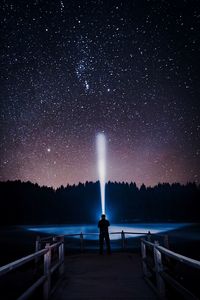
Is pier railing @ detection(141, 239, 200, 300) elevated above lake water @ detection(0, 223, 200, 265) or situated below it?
above

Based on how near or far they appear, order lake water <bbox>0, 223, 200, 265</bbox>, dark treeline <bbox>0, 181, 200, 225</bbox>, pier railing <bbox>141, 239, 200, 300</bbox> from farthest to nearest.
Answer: dark treeline <bbox>0, 181, 200, 225</bbox> < lake water <bbox>0, 223, 200, 265</bbox> < pier railing <bbox>141, 239, 200, 300</bbox>

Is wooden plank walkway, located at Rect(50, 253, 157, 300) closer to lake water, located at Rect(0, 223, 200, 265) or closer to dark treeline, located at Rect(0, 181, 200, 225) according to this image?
lake water, located at Rect(0, 223, 200, 265)

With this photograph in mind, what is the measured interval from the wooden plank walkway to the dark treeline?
151 m

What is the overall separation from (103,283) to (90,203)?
187 meters

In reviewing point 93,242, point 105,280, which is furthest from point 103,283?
point 93,242

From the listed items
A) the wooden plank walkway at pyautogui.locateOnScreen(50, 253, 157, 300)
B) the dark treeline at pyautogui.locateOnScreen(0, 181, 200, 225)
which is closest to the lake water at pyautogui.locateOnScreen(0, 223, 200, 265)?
the wooden plank walkway at pyautogui.locateOnScreen(50, 253, 157, 300)

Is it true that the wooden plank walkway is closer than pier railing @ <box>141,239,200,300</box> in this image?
No

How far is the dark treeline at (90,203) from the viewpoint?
164 metres

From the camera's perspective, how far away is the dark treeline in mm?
163625

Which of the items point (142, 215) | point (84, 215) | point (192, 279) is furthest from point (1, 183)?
point (192, 279)

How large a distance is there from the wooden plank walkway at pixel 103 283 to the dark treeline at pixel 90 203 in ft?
495

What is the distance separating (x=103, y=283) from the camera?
721cm

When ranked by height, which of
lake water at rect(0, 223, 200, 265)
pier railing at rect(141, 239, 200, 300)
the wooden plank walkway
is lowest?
lake water at rect(0, 223, 200, 265)

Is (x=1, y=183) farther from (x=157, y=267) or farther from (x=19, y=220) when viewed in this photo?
(x=157, y=267)
